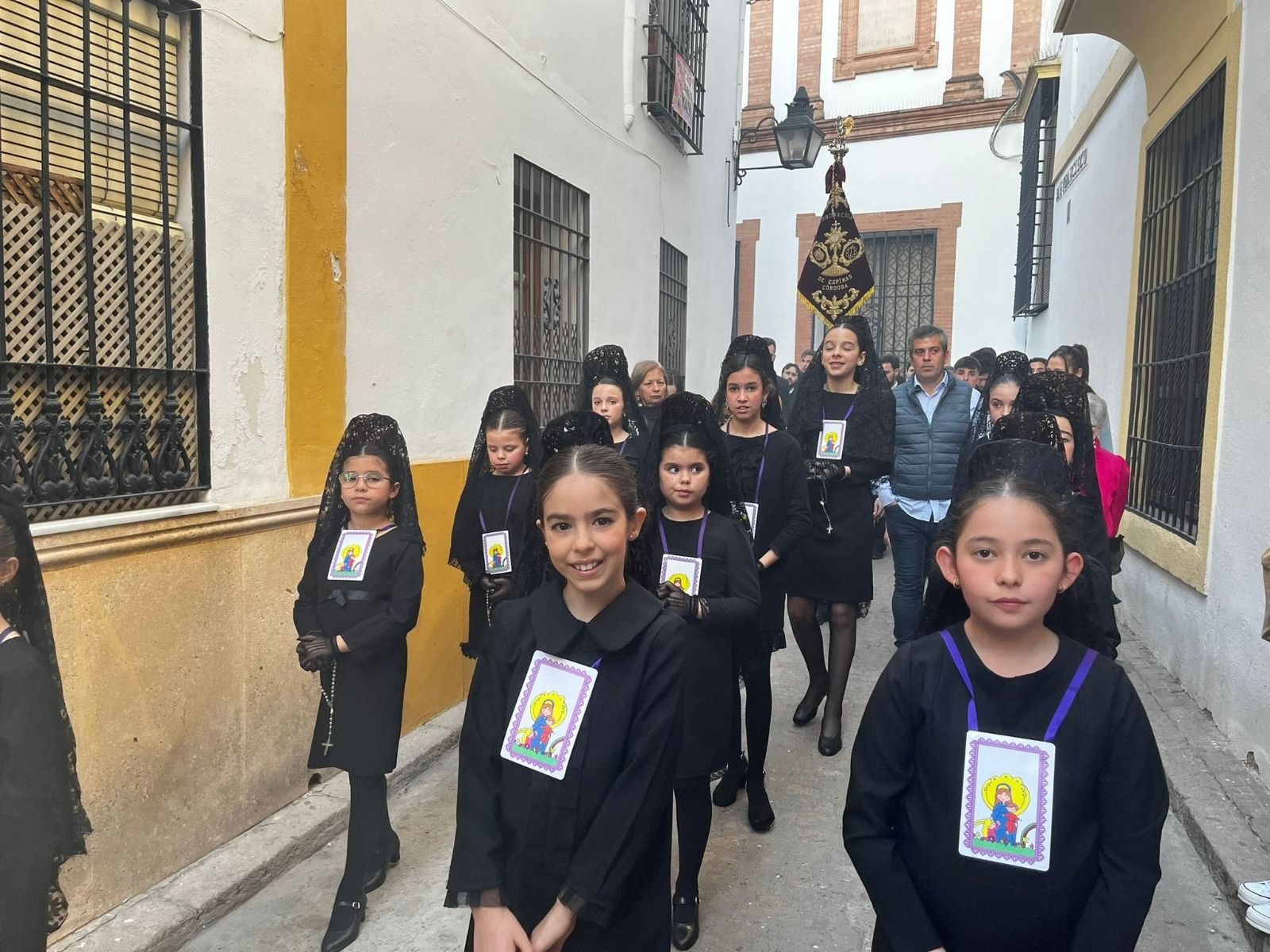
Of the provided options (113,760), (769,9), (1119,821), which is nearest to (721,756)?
(1119,821)

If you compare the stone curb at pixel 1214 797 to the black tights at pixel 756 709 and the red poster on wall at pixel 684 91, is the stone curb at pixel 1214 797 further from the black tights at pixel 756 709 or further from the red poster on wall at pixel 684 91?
the red poster on wall at pixel 684 91

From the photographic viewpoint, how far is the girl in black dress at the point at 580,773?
1904 mm

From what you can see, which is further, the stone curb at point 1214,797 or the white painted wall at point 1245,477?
the white painted wall at point 1245,477

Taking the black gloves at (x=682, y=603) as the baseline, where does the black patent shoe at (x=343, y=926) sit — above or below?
below

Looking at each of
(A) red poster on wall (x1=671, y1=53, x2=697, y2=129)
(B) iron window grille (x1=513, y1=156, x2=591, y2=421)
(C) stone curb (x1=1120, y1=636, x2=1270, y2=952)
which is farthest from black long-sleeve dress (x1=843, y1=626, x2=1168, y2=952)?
(A) red poster on wall (x1=671, y1=53, x2=697, y2=129)

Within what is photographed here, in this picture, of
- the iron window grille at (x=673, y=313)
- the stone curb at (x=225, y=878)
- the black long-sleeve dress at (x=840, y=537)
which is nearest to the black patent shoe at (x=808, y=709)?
the black long-sleeve dress at (x=840, y=537)

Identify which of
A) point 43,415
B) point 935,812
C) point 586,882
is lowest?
point 586,882

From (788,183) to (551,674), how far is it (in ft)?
50.7

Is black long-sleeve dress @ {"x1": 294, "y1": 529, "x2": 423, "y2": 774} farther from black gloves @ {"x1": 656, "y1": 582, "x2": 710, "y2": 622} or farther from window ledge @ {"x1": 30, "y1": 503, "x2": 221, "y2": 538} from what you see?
black gloves @ {"x1": 656, "y1": 582, "x2": 710, "y2": 622}

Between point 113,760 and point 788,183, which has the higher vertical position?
point 788,183

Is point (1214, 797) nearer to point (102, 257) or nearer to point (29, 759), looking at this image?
point (29, 759)

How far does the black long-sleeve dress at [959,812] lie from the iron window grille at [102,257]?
8.28 ft

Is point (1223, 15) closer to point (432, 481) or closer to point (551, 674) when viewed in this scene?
point (432, 481)

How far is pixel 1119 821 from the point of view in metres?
1.75
